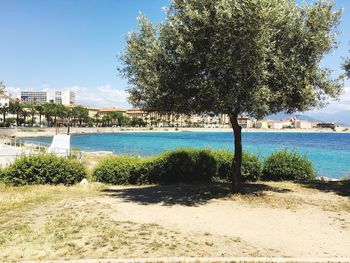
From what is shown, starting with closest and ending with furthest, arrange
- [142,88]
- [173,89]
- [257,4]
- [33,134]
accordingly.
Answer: [257,4]
[173,89]
[142,88]
[33,134]

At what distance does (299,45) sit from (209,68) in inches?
172

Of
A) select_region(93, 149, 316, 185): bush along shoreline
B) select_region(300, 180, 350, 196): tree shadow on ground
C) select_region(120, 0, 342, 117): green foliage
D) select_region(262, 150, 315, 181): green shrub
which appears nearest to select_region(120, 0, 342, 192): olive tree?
select_region(120, 0, 342, 117): green foliage

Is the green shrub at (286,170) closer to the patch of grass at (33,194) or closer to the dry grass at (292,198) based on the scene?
the dry grass at (292,198)

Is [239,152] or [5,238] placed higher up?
[239,152]

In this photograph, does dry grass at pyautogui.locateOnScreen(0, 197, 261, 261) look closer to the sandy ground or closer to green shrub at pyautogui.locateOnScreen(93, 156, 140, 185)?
the sandy ground

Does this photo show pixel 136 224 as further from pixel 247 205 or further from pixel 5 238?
pixel 247 205

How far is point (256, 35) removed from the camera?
43.6 ft

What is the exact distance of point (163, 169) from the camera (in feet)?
71.5

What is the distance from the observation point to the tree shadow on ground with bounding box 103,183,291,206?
50.6 ft

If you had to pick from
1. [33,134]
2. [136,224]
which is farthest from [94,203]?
[33,134]

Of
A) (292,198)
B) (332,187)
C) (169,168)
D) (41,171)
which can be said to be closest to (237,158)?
(292,198)

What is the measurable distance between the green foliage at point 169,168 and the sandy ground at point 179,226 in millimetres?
4041

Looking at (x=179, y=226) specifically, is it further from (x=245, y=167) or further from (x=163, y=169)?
(x=245, y=167)

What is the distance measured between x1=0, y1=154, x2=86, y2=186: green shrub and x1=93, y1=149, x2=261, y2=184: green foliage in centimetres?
198
